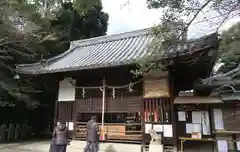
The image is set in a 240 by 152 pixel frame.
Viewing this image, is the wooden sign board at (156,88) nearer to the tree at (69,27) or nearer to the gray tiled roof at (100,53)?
the gray tiled roof at (100,53)

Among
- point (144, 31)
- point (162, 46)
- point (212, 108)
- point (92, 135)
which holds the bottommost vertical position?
point (92, 135)

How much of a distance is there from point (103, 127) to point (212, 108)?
4.61 m

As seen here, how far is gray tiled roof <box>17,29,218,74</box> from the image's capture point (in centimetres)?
1068

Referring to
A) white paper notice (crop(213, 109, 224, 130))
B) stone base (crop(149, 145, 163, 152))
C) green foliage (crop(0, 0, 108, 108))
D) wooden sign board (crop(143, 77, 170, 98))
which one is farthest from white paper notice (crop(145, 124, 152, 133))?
green foliage (crop(0, 0, 108, 108))

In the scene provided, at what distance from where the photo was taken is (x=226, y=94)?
865 centimetres

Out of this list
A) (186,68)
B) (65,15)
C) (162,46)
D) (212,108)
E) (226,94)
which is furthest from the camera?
(65,15)

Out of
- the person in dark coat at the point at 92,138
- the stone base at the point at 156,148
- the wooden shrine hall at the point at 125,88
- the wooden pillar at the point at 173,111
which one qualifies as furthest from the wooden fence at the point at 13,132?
the wooden pillar at the point at 173,111

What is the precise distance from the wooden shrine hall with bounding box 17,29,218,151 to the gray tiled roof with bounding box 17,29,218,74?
0.05 m

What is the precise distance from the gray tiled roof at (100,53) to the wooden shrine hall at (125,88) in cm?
5

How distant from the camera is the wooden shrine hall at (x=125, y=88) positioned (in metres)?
9.44

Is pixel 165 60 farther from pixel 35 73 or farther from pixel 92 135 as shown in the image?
pixel 35 73

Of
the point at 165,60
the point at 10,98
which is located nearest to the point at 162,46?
the point at 165,60

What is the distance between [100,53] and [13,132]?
7683 mm

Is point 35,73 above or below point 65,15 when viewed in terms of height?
below
